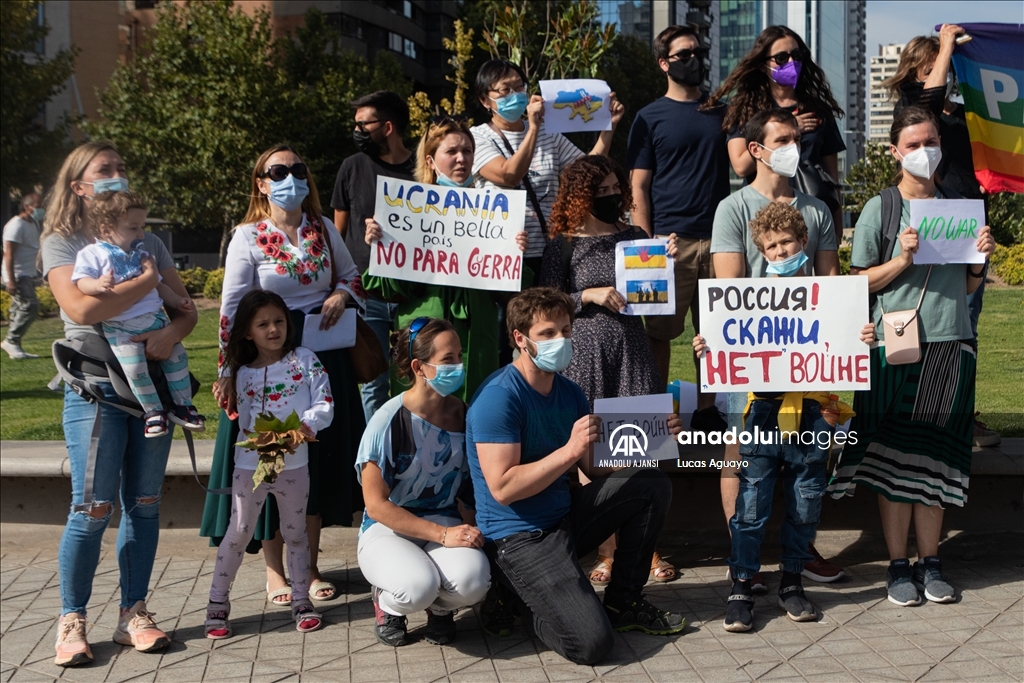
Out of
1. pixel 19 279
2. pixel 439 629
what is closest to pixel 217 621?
pixel 439 629

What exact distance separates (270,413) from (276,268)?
0.73 metres

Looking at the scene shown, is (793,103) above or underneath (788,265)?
above

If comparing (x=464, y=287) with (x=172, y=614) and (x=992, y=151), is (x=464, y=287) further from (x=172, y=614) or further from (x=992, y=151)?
(x=992, y=151)

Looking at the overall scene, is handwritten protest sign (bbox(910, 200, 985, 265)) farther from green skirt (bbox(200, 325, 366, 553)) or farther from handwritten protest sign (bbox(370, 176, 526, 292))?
green skirt (bbox(200, 325, 366, 553))

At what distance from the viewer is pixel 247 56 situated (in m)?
30.5

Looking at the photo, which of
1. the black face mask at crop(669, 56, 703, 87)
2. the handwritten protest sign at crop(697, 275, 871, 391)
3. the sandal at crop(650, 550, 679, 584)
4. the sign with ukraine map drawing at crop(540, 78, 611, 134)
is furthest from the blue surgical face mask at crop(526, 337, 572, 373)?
the black face mask at crop(669, 56, 703, 87)

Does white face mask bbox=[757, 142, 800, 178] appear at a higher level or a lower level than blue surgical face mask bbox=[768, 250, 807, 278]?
higher

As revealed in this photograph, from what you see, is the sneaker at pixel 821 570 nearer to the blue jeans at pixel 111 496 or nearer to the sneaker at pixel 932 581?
the sneaker at pixel 932 581

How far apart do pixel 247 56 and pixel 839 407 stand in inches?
1114

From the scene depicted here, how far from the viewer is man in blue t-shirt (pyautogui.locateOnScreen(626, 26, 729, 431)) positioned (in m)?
6.04

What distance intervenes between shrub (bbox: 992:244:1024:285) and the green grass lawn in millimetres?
65

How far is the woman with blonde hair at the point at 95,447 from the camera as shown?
4.65m

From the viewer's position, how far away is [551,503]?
15.8ft

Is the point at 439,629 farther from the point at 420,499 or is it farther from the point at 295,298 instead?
the point at 295,298
